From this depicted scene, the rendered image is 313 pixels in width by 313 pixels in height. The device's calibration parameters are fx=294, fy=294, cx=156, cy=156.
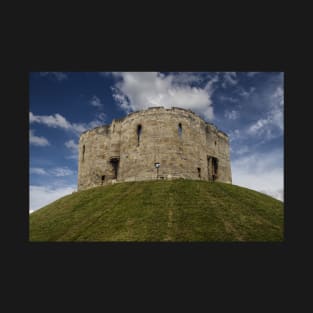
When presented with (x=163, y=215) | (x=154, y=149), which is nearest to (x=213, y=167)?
(x=154, y=149)

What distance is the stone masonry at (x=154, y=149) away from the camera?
87.7 ft

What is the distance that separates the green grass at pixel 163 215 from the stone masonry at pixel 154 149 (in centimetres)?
299

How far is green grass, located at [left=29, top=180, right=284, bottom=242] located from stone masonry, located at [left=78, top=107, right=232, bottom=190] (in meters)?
2.99

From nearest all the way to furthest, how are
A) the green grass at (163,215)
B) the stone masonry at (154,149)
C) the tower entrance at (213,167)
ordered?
the green grass at (163,215), the stone masonry at (154,149), the tower entrance at (213,167)

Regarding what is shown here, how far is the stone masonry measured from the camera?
26.7m

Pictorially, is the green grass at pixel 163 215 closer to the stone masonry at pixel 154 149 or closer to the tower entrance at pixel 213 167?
the stone masonry at pixel 154 149

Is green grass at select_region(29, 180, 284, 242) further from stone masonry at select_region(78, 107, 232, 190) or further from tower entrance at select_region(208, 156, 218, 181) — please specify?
tower entrance at select_region(208, 156, 218, 181)

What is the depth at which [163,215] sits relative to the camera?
1720 cm

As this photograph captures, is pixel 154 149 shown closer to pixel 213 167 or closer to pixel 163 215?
pixel 213 167

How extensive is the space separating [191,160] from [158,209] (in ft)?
32.8

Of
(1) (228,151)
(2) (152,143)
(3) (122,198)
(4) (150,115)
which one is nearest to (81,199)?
(3) (122,198)

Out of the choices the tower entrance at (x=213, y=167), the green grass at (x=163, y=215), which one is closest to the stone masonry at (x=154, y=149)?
the tower entrance at (x=213, y=167)

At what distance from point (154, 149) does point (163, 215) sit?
10.6 metres

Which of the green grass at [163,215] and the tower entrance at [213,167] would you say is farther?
the tower entrance at [213,167]
